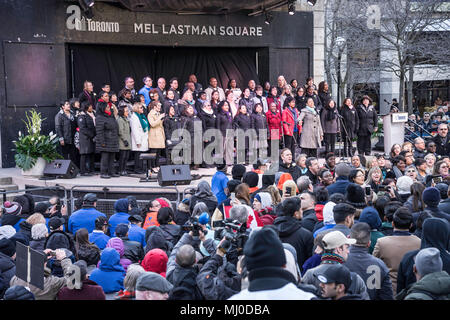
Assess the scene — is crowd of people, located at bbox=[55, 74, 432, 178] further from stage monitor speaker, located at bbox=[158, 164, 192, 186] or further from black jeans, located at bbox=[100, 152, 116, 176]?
stage monitor speaker, located at bbox=[158, 164, 192, 186]

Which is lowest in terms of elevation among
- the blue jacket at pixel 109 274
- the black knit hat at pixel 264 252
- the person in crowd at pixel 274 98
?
the blue jacket at pixel 109 274

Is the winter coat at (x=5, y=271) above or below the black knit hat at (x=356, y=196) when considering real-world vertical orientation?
below

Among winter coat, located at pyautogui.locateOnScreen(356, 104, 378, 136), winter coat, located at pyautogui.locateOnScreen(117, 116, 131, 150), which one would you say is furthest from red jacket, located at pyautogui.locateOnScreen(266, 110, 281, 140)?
winter coat, located at pyautogui.locateOnScreen(117, 116, 131, 150)

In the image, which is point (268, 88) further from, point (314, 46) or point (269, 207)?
point (269, 207)

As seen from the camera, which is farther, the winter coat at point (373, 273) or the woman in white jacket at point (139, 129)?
the woman in white jacket at point (139, 129)

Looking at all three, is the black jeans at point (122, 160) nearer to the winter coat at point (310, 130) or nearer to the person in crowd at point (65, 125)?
the person in crowd at point (65, 125)

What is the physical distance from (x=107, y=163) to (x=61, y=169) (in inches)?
40.6

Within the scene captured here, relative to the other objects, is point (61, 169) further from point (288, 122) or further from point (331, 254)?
point (331, 254)

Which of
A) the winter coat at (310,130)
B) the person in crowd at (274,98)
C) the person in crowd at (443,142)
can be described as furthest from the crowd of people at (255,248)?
the person in crowd at (274,98)

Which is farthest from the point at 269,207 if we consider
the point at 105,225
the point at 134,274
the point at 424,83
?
the point at 424,83

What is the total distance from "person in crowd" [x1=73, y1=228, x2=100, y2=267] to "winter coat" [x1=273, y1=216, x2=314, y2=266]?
2232 mm

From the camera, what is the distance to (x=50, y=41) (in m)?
16.2

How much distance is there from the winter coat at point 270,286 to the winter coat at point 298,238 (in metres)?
2.78

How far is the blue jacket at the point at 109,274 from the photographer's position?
630 cm
